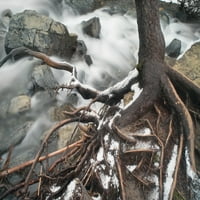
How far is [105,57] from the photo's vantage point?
838cm

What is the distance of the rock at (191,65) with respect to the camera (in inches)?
252

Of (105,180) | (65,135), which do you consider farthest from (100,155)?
(65,135)

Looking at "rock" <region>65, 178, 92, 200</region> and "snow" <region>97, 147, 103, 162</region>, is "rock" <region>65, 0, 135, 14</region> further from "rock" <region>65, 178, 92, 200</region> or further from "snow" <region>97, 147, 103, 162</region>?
"rock" <region>65, 178, 92, 200</region>

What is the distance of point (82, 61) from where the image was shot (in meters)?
7.90

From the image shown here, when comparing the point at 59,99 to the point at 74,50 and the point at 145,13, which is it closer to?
the point at 74,50

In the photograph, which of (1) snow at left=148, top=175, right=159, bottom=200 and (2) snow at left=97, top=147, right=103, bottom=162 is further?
(2) snow at left=97, top=147, right=103, bottom=162

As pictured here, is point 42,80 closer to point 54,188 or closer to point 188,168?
point 54,188

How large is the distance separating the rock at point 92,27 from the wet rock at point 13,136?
3596mm

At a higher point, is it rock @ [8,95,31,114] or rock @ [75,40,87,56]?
rock @ [75,40,87,56]

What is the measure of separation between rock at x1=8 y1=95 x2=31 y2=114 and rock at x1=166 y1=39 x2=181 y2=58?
3.78 metres

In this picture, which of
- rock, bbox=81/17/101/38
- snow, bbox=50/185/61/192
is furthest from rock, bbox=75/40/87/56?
snow, bbox=50/185/61/192

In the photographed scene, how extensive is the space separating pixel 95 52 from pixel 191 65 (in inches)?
104

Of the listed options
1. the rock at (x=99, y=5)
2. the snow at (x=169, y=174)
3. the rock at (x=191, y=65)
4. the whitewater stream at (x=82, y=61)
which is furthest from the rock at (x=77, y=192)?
the rock at (x=99, y=5)

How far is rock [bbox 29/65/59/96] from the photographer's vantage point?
6.80 meters
